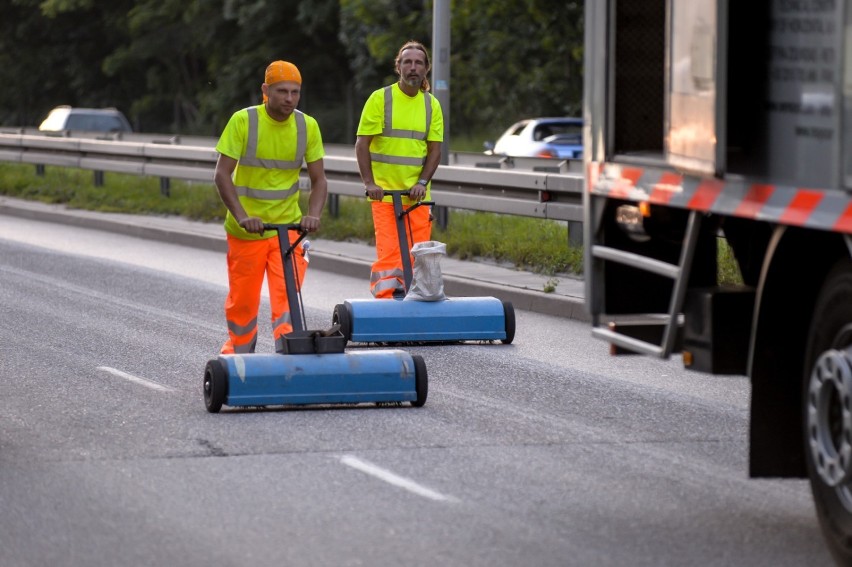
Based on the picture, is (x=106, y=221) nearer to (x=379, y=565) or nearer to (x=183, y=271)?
(x=183, y=271)

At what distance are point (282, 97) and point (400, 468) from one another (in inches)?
108

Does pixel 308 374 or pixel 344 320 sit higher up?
pixel 308 374

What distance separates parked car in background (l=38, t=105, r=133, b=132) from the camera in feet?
148

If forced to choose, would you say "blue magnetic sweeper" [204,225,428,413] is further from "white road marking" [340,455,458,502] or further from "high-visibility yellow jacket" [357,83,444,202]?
"high-visibility yellow jacket" [357,83,444,202]

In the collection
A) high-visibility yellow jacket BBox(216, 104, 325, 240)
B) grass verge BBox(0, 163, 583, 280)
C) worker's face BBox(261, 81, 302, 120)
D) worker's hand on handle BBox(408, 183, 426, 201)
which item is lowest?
grass verge BBox(0, 163, 583, 280)

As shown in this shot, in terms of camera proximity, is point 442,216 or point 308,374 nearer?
point 308,374

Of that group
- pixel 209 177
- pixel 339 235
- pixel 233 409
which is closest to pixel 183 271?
pixel 339 235

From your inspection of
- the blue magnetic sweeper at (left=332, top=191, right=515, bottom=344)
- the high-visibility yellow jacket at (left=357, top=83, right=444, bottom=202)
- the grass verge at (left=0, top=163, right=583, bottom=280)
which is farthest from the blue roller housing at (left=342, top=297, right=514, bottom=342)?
the grass verge at (left=0, top=163, right=583, bottom=280)

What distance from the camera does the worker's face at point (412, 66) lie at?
40.1ft

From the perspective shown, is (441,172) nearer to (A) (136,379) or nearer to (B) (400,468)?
Answer: (A) (136,379)

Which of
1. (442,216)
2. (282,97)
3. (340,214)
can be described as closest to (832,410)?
(282,97)

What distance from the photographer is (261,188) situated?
996cm

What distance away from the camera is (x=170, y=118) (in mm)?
69188

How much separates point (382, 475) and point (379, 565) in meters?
1.56
